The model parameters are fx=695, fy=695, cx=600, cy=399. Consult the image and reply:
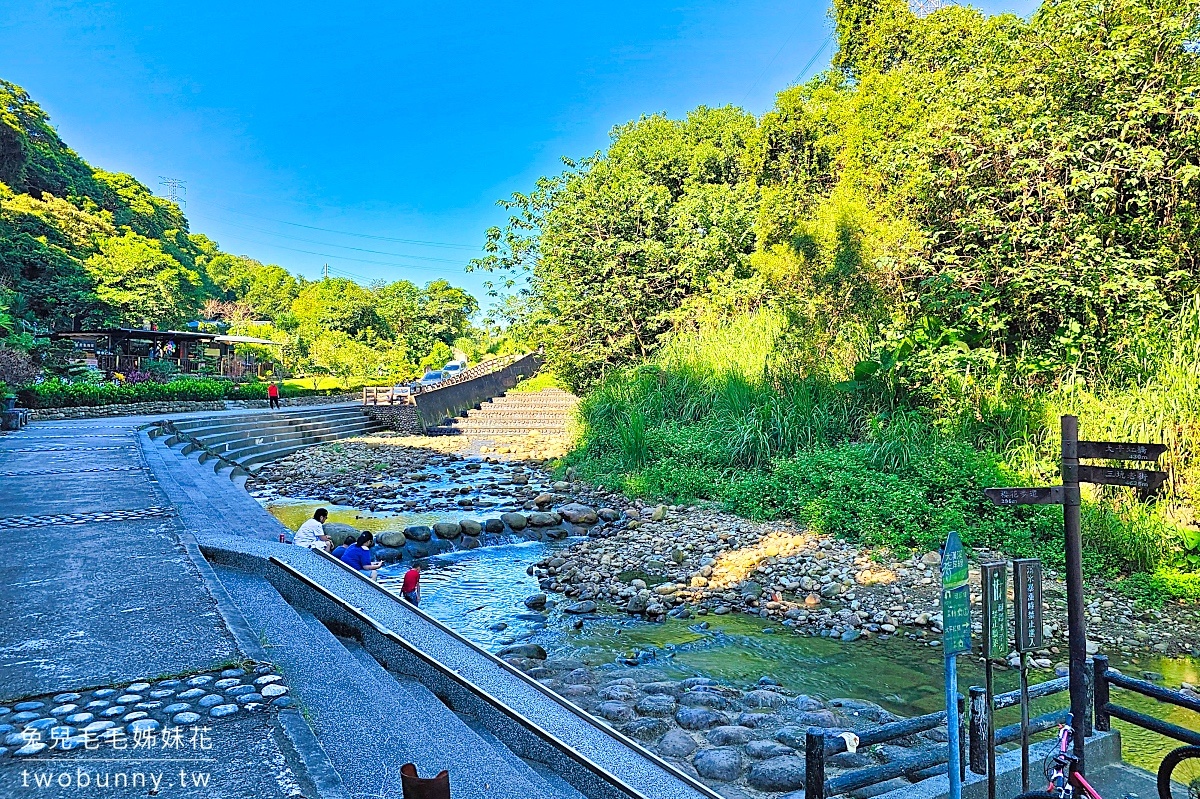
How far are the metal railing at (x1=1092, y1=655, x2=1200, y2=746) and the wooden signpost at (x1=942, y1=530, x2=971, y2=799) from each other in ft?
4.66

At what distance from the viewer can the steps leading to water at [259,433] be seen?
15.1m

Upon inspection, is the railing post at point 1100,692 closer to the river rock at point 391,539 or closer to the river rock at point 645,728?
the river rock at point 645,728

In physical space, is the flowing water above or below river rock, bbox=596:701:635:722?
below

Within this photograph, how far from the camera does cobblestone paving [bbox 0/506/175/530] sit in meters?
5.96

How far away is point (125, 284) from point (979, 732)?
35.0 m

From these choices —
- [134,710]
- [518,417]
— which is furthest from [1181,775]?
[518,417]

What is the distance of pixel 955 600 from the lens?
252 cm

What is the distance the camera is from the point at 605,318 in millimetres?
17484

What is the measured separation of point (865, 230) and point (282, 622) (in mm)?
10590

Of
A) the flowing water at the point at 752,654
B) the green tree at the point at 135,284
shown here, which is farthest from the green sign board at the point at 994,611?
the green tree at the point at 135,284

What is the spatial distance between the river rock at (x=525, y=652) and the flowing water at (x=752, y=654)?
0.72ft

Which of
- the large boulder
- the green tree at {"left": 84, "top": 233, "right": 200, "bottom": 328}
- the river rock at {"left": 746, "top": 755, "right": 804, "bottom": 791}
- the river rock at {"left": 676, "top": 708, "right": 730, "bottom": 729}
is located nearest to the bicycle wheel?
the river rock at {"left": 746, "top": 755, "right": 804, "bottom": 791}

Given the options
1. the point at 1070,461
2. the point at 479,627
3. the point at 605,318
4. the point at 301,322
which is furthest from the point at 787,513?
the point at 301,322

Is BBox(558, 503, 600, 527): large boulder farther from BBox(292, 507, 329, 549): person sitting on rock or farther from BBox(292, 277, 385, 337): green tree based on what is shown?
BBox(292, 277, 385, 337): green tree
